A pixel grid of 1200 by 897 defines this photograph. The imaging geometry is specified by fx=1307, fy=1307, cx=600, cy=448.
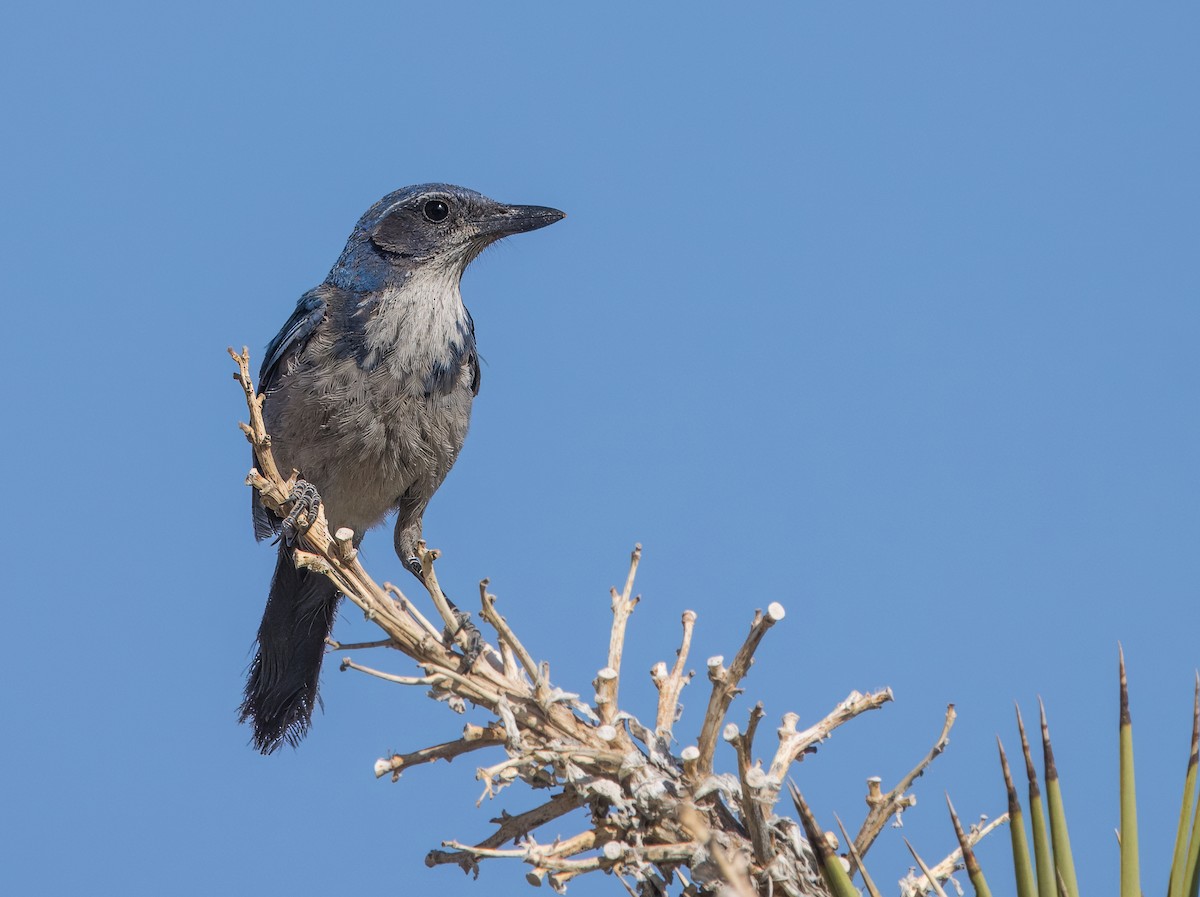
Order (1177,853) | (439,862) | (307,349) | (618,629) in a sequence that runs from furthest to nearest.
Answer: (307,349), (618,629), (439,862), (1177,853)

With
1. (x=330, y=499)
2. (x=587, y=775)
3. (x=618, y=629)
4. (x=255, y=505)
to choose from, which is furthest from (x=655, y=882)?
(x=255, y=505)

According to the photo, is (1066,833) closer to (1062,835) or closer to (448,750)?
(1062,835)

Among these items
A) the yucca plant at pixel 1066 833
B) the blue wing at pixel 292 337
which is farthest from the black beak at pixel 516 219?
the yucca plant at pixel 1066 833

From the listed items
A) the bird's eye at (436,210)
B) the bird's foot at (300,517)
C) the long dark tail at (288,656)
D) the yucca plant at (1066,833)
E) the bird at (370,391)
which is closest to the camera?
the yucca plant at (1066,833)

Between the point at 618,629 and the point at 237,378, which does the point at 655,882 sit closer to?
the point at 618,629

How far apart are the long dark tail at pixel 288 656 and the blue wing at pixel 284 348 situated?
0.68 feet

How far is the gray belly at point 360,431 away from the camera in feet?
18.7

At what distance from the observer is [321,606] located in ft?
19.5

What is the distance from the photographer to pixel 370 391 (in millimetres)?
5703

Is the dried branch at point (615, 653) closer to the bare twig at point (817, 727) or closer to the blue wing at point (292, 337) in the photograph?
the bare twig at point (817, 727)

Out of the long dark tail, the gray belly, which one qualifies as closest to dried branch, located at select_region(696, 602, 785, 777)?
the long dark tail

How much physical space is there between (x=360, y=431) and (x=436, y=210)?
48.7 inches

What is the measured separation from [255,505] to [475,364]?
1.25 meters

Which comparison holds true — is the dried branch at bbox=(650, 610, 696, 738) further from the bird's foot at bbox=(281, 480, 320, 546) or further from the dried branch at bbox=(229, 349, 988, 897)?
the bird's foot at bbox=(281, 480, 320, 546)
